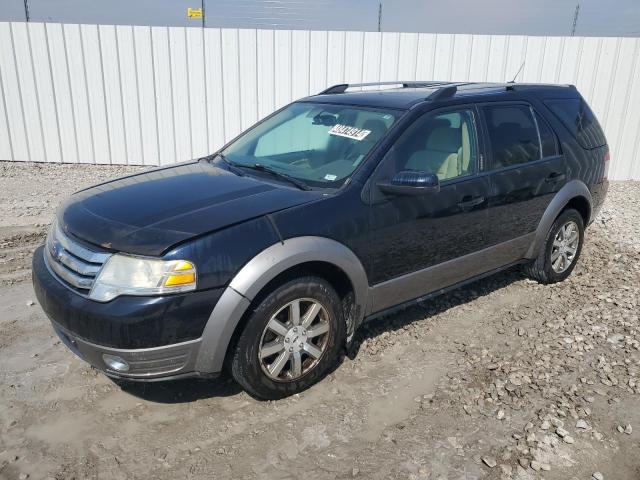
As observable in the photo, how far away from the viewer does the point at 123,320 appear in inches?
101

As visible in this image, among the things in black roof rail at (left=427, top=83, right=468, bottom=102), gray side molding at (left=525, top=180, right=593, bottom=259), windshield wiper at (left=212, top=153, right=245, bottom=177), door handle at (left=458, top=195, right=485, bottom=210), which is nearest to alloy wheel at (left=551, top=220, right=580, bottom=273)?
gray side molding at (left=525, top=180, right=593, bottom=259)

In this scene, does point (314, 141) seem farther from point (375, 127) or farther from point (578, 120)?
point (578, 120)

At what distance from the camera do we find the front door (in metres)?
3.36

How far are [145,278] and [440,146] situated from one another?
2226mm

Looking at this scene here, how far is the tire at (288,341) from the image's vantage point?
2.88 m

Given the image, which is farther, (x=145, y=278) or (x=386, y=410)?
(x=386, y=410)

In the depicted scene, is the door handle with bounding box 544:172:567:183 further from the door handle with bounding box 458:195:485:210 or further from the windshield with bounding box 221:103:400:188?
the windshield with bounding box 221:103:400:188

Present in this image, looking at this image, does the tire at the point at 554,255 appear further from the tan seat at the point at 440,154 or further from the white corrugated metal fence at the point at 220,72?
the white corrugated metal fence at the point at 220,72

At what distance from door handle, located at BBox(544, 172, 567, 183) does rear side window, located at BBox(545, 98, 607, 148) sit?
0.48 metres

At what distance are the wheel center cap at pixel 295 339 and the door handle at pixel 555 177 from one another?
258 centimetres

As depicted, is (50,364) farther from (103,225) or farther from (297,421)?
(297,421)

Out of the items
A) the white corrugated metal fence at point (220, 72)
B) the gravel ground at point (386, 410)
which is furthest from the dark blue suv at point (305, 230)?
the white corrugated metal fence at point (220, 72)

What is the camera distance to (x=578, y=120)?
4.86 metres

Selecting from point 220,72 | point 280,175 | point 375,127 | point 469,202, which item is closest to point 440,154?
point 469,202
